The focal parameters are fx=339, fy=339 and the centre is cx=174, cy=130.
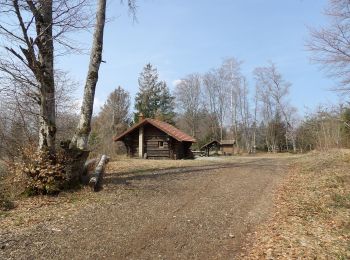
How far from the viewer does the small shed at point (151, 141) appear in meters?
28.2

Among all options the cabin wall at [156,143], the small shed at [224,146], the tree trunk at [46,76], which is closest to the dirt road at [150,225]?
the tree trunk at [46,76]

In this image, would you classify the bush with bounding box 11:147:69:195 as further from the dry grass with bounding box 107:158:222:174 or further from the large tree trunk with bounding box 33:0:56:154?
the dry grass with bounding box 107:158:222:174

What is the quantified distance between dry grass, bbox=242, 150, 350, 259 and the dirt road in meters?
0.41

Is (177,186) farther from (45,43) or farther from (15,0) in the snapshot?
(15,0)

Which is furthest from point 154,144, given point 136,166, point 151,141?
point 136,166

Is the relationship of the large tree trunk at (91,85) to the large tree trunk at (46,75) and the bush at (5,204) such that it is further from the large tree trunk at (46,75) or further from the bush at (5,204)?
the bush at (5,204)

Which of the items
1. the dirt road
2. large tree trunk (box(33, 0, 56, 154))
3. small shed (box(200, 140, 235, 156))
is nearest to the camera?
the dirt road

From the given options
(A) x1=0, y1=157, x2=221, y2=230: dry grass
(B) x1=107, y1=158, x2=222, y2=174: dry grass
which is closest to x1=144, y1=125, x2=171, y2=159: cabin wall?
(B) x1=107, y1=158, x2=222, y2=174: dry grass

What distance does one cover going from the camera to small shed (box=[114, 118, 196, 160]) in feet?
92.5

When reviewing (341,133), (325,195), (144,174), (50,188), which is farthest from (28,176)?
(341,133)

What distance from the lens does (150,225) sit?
729 cm

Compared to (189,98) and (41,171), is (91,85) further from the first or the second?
(189,98)

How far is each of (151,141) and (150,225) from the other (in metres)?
21.6

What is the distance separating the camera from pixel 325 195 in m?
11.3
